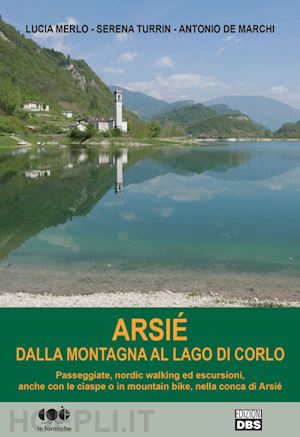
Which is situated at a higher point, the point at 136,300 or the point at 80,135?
the point at 80,135

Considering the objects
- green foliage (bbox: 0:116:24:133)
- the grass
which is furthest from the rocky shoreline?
green foliage (bbox: 0:116:24:133)

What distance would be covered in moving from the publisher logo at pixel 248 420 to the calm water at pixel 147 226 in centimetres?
1254

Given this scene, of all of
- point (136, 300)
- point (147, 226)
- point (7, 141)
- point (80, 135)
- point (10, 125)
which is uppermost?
point (10, 125)

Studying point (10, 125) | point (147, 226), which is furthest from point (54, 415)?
point (10, 125)

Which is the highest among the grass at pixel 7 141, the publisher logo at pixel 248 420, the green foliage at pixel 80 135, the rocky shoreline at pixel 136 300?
the green foliage at pixel 80 135

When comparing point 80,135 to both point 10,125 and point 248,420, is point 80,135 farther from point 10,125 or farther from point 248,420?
point 248,420

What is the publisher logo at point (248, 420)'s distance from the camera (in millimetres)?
8276

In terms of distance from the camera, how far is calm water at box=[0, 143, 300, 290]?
75.7 feet

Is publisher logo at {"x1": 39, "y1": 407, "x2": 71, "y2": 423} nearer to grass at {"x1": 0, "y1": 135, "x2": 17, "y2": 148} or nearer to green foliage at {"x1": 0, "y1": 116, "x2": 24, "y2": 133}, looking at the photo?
grass at {"x1": 0, "y1": 135, "x2": 17, "y2": 148}

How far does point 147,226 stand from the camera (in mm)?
32844

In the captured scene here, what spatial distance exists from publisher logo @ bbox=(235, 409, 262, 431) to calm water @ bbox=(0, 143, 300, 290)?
12541 millimetres

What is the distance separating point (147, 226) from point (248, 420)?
81.3ft

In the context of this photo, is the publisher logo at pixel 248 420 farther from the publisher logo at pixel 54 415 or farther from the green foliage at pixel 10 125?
the green foliage at pixel 10 125

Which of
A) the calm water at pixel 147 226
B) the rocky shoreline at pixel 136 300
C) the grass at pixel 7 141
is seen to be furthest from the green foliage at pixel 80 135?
the rocky shoreline at pixel 136 300
